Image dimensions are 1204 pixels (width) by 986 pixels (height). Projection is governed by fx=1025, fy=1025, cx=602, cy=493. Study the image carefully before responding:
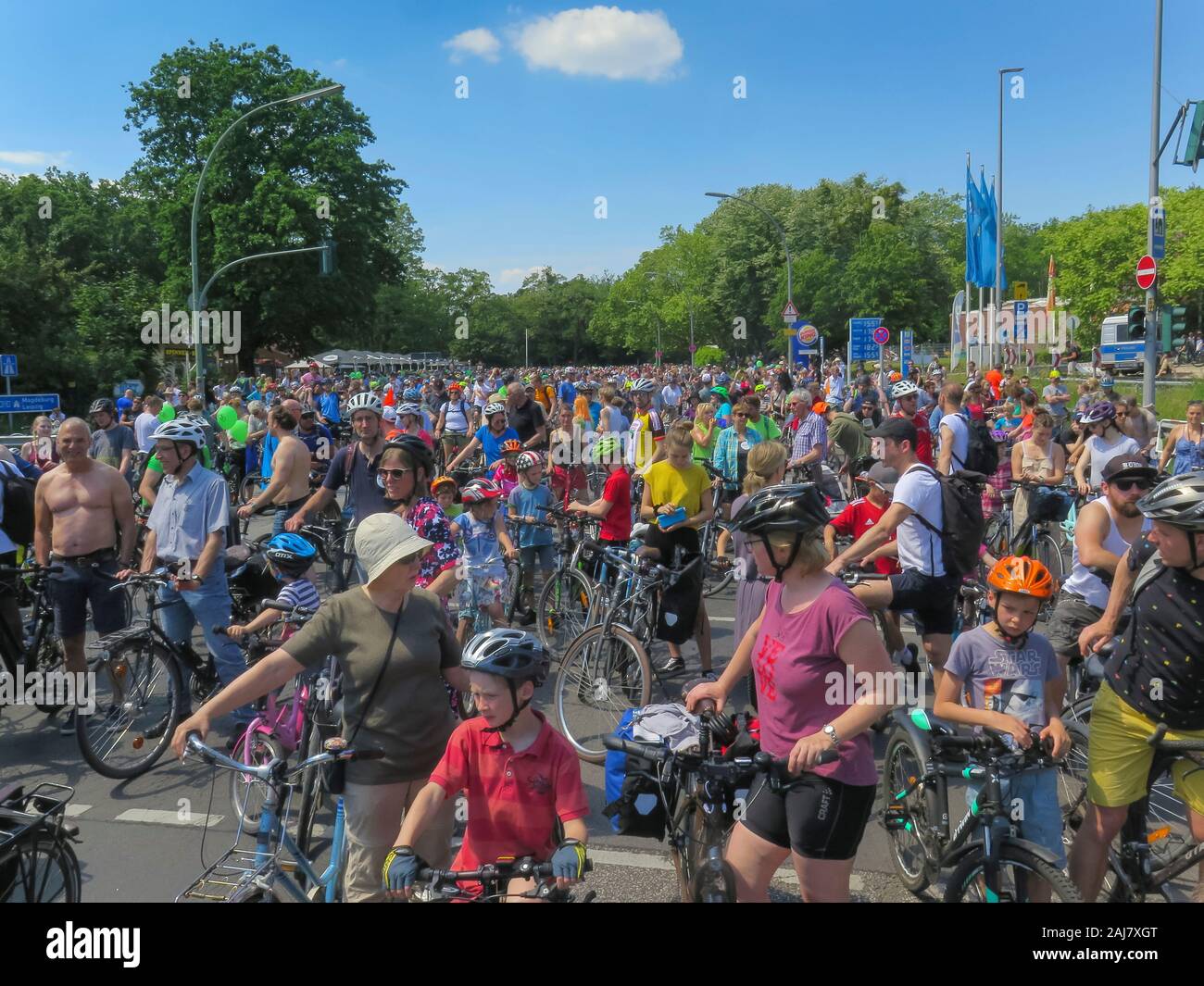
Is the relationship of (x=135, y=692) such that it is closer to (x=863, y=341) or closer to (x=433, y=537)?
(x=433, y=537)

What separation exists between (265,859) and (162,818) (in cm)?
267

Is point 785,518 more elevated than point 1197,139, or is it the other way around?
point 1197,139

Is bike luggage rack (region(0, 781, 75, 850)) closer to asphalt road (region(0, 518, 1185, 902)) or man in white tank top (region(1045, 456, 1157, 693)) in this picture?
asphalt road (region(0, 518, 1185, 902))

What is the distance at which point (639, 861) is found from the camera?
16.0 ft

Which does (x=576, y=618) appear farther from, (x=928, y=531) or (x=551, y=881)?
(x=551, y=881)

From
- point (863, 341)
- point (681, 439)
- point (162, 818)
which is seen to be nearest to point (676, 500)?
point (681, 439)

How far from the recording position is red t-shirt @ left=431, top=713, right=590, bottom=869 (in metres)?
3.16

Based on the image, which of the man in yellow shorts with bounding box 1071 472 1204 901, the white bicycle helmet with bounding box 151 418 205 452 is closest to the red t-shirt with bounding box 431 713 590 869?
the man in yellow shorts with bounding box 1071 472 1204 901

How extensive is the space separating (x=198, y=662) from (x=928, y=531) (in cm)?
442

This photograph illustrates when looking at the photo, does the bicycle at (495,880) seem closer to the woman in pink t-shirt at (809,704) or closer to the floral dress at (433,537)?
the woman in pink t-shirt at (809,704)

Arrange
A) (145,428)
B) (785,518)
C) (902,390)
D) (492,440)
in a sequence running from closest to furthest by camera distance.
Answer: (785,518)
(902,390)
(492,440)
(145,428)

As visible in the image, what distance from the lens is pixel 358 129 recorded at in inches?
1750

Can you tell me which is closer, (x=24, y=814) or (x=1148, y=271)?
(x=24, y=814)
